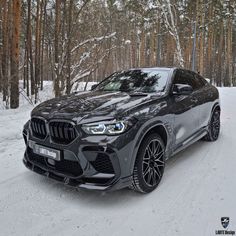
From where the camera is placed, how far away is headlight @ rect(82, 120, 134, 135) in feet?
9.31

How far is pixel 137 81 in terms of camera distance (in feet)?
13.9

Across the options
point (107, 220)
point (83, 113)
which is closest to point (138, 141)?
point (83, 113)

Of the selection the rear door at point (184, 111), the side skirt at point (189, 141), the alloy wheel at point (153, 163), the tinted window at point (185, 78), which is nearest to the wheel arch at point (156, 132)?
the alloy wheel at point (153, 163)

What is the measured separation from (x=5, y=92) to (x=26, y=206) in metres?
8.61

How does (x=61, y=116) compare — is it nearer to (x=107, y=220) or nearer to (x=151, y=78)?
(x=107, y=220)

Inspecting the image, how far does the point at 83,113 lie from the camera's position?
9.86 feet

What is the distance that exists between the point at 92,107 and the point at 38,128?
705 mm

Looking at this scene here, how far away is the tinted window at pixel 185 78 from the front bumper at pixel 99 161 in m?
1.79

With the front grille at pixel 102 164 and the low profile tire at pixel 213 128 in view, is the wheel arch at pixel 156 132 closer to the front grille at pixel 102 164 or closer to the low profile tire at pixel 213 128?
the front grille at pixel 102 164

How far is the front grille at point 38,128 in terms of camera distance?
3142 mm

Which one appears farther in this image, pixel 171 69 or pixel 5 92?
pixel 5 92

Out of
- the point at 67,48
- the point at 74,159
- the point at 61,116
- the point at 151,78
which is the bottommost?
the point at 74,159

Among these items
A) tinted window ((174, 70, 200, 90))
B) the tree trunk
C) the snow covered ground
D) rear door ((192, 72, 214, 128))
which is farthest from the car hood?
the tree trunk

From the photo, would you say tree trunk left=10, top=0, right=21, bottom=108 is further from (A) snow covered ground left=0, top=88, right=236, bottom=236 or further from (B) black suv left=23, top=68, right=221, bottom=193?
(B) black suv left=23, top=68, right=221, bottom=193
